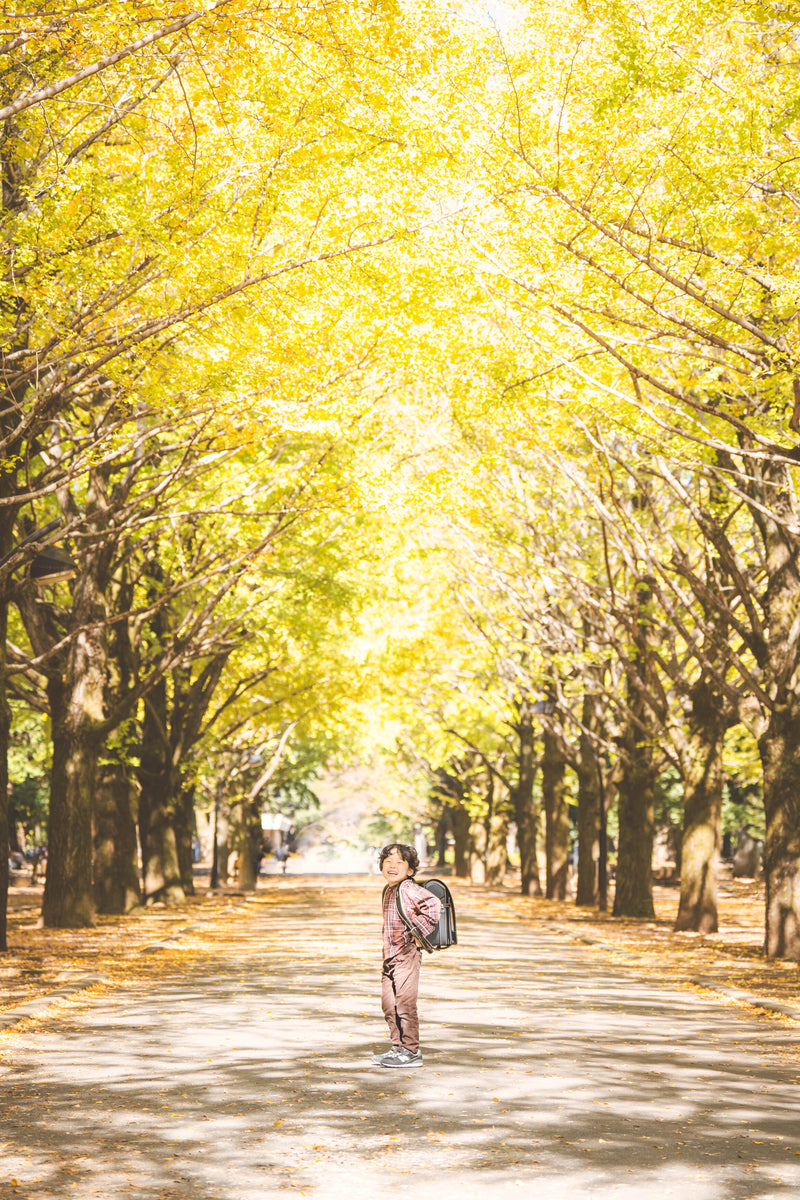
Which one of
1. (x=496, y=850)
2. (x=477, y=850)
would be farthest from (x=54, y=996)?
(x=477, y=850)

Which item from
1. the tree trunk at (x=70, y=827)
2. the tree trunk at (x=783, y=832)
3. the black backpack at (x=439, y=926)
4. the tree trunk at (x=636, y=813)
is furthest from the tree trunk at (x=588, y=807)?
the black backpack at (x=439, y=926)

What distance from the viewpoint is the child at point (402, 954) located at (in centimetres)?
748

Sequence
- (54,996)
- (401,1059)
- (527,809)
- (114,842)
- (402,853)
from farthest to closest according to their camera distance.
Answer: (527,809) → (114,842) → (54,996) → (402,853) → (401,1059)

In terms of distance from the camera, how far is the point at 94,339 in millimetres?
11844

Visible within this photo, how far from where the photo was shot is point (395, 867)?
765 centimetres

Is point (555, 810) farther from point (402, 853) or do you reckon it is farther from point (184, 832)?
point (402, 853)

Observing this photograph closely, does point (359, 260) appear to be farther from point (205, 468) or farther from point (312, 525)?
point (312, 525)

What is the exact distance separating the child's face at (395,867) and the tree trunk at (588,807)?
57.6 ft

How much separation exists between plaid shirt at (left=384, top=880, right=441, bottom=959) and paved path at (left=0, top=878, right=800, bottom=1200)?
75 centimetres

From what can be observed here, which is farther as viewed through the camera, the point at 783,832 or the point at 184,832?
the point at 184,832

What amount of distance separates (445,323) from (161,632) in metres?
11.5

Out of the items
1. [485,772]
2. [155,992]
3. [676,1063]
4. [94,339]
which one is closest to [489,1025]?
[676,1063]

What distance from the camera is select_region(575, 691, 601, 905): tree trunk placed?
2562cm

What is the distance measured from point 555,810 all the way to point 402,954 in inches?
862
